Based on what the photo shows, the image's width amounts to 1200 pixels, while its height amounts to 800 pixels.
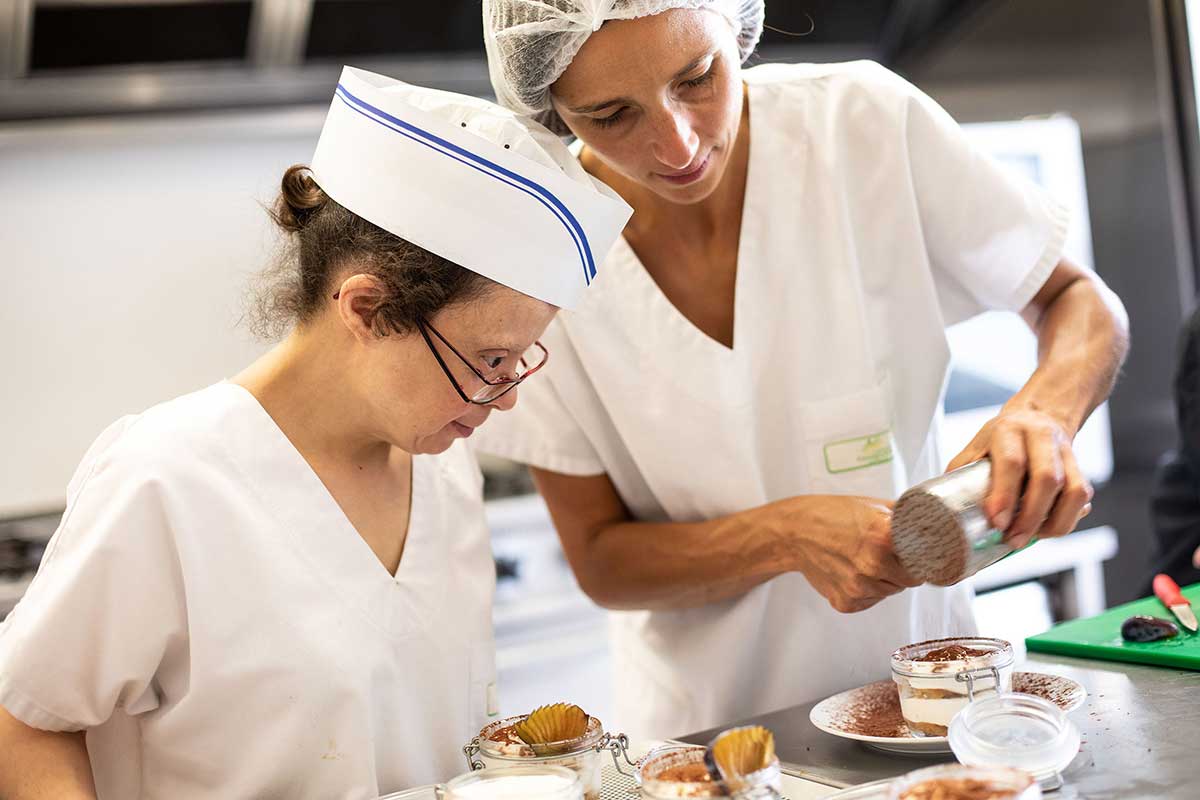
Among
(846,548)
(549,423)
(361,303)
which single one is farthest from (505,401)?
(846,548)

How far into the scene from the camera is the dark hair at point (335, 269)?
131cm

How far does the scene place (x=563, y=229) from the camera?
4.42 feet

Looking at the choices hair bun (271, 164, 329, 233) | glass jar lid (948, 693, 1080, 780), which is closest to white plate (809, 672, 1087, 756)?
glass jar lid (948, 693, 1080, 780)

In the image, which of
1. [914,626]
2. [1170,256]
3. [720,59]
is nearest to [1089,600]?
[1170,256]

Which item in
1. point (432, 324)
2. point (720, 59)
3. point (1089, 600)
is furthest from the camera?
point (1089, 600)

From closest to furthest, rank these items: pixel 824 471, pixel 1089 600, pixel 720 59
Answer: pixel 720 59, pixel 824 471, pixel 1089 600

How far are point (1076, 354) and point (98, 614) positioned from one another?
1246 millimetres

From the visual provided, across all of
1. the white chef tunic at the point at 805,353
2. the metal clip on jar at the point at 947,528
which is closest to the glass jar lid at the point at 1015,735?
the metal clip on jar at the point at 947,528

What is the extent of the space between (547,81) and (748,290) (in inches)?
16.6

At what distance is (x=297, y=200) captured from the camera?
1.39 m

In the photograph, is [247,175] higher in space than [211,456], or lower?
higher

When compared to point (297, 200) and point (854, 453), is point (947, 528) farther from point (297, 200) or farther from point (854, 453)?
point (297, 200)

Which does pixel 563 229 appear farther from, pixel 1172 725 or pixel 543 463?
pixel 1172 725

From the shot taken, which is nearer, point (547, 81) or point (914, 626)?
point (547, 81)
